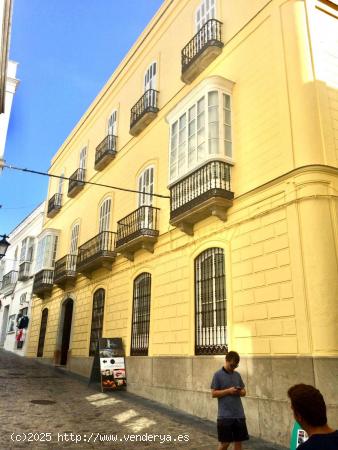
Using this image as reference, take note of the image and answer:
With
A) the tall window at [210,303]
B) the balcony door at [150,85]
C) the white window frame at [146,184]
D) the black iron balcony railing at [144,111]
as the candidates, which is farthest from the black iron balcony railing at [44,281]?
the tall window at [210,303]

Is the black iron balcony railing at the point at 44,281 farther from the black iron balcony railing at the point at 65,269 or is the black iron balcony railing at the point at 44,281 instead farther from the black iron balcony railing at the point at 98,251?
the black iron balcony railing at the point at 98,251

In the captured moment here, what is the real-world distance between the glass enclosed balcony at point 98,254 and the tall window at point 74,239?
2.50 meters

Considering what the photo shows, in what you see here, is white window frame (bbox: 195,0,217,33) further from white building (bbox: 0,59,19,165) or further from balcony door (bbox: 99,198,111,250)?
balcony door (bbox: 99,198,111,250)

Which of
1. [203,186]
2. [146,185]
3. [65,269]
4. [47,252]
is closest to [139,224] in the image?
[146,185]

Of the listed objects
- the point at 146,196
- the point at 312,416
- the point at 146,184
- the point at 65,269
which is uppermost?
the point at 146,184

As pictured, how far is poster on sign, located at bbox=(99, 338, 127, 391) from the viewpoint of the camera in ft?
38.1

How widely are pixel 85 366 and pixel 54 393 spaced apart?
150 inches

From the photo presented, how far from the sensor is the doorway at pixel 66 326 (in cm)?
1819

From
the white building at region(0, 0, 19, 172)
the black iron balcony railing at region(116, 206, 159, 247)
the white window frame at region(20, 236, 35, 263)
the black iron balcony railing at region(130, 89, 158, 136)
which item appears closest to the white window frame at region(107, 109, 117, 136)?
the black iron balcony railing at region(130, 89, 158, 136)

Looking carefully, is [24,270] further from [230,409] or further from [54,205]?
[230,409]

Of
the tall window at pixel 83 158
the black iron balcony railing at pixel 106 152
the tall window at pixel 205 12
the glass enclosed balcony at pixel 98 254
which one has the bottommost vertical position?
the glass enclosed balcony at pixel 98 254

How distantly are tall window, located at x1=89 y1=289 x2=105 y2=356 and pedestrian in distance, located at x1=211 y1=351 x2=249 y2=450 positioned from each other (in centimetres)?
957

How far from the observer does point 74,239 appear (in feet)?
61.7

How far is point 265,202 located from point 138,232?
4.63 m
